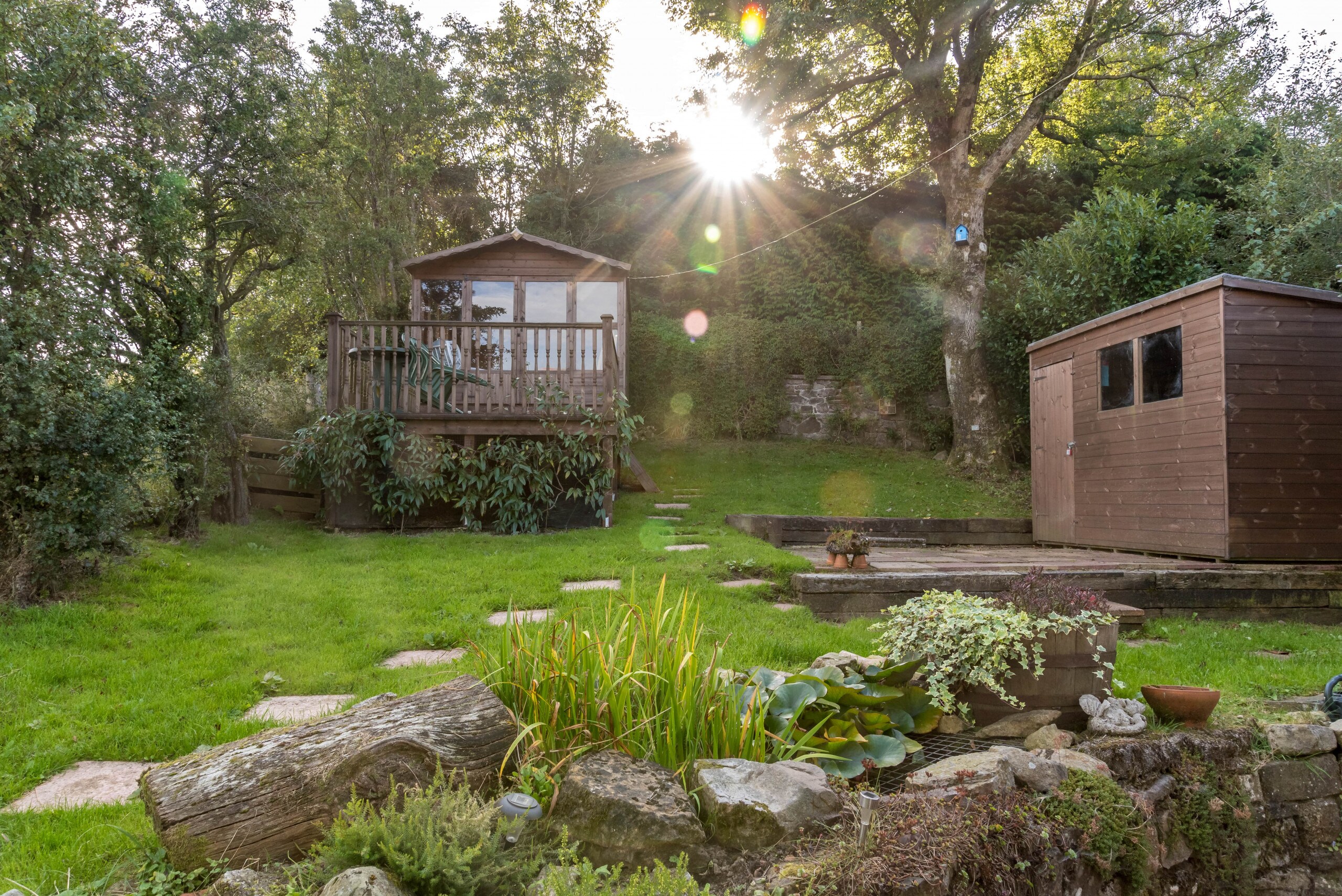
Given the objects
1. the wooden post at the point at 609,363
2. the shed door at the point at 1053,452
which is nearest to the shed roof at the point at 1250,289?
the shed door at the point at 1053,452

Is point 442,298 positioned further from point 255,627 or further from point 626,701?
point 626,701

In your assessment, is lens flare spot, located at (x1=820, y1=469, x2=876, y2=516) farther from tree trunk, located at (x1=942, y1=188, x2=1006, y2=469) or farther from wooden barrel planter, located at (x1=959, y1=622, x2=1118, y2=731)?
wooden barrel planter, located at (x1=959, y1=622, x2=1118, y2=731)

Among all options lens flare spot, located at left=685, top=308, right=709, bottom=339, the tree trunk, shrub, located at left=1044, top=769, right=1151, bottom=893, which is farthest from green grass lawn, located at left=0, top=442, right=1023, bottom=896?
lens flare spot, located at left=685, top=308, right=709, bottom=339

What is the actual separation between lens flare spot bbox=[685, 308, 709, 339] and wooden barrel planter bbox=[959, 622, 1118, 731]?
12.4 m

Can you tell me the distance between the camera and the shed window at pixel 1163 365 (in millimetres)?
6953

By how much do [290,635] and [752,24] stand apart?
12.5m

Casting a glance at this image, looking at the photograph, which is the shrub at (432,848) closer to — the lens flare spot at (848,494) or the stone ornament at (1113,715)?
the stone ornament at (1113,715)

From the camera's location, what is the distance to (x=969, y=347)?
12836 millimetres

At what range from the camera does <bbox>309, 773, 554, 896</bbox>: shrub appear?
62.4 inches

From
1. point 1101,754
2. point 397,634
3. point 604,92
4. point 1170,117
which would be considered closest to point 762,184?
point 604,92

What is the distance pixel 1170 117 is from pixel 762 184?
846 cm

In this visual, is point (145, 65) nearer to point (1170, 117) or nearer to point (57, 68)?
point (57, 68)

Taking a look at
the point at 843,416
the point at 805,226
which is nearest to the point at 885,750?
the point at 843,416

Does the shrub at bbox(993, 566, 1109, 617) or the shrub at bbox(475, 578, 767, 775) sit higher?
the shrub at bbox(993, 566, 1109, 617)
